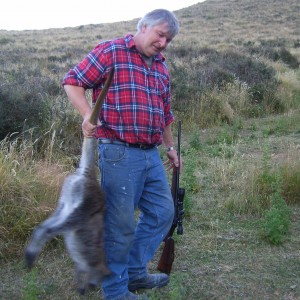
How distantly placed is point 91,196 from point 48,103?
547 cm

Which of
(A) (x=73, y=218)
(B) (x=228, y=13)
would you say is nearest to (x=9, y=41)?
(B) (x=228, y=13)

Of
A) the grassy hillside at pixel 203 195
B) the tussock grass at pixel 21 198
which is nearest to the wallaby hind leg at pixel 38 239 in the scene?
the grassy hillside at pixel 203 195

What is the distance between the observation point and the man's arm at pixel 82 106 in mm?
3168

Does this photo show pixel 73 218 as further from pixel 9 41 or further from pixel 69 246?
pixel 9 41

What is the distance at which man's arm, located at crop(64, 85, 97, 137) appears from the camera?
3168 mm

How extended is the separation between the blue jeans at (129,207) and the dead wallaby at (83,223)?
357 mm

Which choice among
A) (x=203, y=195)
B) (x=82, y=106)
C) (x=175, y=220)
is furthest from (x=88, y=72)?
(x=203, y=195)

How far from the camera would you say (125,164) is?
140 inches

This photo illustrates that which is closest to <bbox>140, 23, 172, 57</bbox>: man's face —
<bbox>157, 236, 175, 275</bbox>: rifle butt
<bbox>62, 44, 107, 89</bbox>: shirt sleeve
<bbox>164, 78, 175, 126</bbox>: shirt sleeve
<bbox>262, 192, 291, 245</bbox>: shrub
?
<bbox>62, 44, 107, 89</bbox>: shirt sleeve

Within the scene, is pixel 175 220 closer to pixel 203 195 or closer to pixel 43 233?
pixel 43 233

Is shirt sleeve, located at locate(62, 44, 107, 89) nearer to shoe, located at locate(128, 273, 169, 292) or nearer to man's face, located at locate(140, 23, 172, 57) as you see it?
man's face, located at locate(140, 23, 172, 57)

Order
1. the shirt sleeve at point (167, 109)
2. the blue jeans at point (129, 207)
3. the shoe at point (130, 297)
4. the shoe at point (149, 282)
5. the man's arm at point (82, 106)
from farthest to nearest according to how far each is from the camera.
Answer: the shoe at point (149, 282) < the shirt sleeve at point (167, 109) < the shoe at point (130, 297) < the blue jeans at point (129, 207) < the man's arm at point (82, 106)

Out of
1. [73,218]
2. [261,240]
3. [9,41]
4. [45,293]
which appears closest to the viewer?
[73,218]

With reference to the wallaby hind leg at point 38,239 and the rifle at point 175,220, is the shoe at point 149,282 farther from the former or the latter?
the wallaby hind leg at point 38,239
